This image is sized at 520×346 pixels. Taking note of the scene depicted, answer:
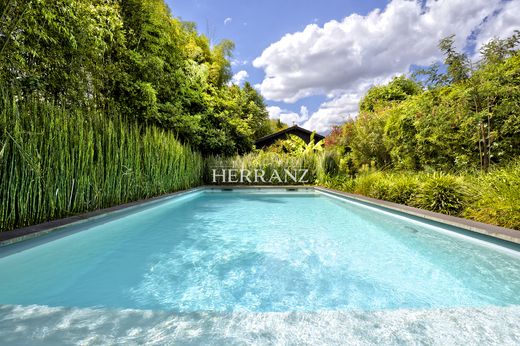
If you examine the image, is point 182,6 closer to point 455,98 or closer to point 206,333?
point 455,98

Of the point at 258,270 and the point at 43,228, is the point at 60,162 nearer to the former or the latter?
the point at 43,228

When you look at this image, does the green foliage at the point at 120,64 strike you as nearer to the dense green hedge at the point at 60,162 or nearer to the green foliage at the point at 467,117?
the dense green hedge at the point at 60,162

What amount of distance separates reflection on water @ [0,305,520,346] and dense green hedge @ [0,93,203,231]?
5.69 ft

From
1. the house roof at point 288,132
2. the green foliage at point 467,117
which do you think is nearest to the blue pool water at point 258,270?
the green foliage at point 467,117

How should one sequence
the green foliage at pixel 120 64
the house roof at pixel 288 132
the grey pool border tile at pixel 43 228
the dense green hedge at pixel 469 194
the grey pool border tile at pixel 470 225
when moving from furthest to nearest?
the house roof at pixel 288 132
the green foliage at pixel 120 64
the dense green hedge at pixel 469 194
the grey pool border tile at pixel 470 225
the grey pool border tile at pixel 43 228

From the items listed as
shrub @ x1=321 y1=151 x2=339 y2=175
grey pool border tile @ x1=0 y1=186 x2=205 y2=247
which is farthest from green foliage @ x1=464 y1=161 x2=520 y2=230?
shrub @ x1=321 y1=151 x2=339 y2=175

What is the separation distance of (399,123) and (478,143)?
2.46m

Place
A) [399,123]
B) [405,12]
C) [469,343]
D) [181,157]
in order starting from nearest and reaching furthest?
[469,343]
[405,12]
[399,123]
[181,157]

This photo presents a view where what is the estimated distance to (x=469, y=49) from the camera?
509 centimetres

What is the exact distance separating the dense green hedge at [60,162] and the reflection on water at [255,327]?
1736 millimetres

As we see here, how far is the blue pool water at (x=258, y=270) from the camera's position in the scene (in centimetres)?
192

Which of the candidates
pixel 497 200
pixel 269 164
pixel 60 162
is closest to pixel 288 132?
pixel 269 164

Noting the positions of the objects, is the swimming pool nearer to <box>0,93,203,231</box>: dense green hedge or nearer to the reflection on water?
the reflection on water

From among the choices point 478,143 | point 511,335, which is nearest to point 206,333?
point 511,335
